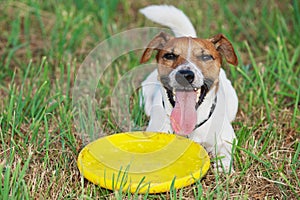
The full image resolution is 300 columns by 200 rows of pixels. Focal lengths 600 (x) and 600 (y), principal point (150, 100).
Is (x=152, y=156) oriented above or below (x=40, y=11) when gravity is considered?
below

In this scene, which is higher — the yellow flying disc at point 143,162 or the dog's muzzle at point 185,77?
the dog's muzzle at point 185,77

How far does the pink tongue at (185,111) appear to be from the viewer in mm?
3338

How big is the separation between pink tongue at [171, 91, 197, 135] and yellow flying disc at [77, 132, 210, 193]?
79 millimetres

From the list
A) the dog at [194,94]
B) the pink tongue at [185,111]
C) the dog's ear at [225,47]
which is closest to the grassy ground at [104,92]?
the dog at [194,94]

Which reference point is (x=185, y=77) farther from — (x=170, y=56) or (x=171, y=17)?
(x=171, y=17)

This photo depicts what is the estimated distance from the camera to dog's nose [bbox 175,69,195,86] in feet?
10.6

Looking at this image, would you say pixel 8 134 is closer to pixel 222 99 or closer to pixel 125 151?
pixel 125 151

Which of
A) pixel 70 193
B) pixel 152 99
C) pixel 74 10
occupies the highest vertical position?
pixel 74 10

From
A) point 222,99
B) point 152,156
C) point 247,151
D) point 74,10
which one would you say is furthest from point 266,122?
point 74,10

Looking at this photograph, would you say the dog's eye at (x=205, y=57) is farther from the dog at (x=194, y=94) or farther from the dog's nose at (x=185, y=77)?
the dog's nose at (x=185, y=77)

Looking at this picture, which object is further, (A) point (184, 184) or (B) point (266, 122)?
(B) point (266, 122)

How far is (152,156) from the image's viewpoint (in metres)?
3.25

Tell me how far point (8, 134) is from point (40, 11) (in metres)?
2.13

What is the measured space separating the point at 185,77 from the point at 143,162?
51 cm
